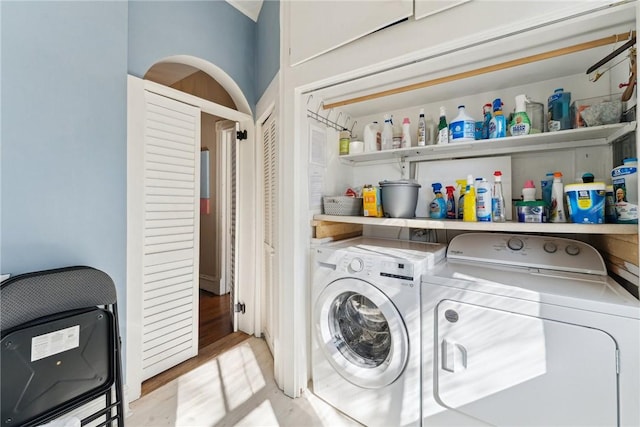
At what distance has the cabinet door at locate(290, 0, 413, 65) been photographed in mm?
1308

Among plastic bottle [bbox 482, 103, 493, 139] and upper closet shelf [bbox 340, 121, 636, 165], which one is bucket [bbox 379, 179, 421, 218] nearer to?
upper closet shelf [bbox 340, 121, 636, 165]

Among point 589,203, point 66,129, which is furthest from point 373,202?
point 66,129

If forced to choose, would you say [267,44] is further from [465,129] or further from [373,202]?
[465,129]

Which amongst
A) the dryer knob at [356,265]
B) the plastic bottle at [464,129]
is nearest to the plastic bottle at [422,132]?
the plastic bottle at [464,129]

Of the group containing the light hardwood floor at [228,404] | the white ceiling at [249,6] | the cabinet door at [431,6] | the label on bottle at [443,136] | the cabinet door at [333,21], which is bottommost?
the light hardwood floor at [228,404]

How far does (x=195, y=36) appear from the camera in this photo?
198 cm

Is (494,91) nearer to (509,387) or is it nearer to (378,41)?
(378,41)

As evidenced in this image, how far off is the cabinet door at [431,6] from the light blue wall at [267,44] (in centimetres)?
100

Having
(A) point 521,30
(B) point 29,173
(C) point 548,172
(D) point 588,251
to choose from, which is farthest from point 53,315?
(C) point 548,172

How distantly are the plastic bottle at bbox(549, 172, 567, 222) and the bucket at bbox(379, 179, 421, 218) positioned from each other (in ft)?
2.15

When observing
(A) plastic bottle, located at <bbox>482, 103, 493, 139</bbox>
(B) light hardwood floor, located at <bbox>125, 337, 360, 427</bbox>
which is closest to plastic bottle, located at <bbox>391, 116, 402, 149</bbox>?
(A) plastic bottle, located at <bbox>482, 103, 493, 139</bbox>

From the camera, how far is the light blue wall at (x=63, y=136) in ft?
3.80

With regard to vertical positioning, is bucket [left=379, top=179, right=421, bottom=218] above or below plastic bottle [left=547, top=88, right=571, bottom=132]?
below

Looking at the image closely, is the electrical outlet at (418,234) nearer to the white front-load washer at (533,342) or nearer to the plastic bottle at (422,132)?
the white front-load washer at (533,342)
